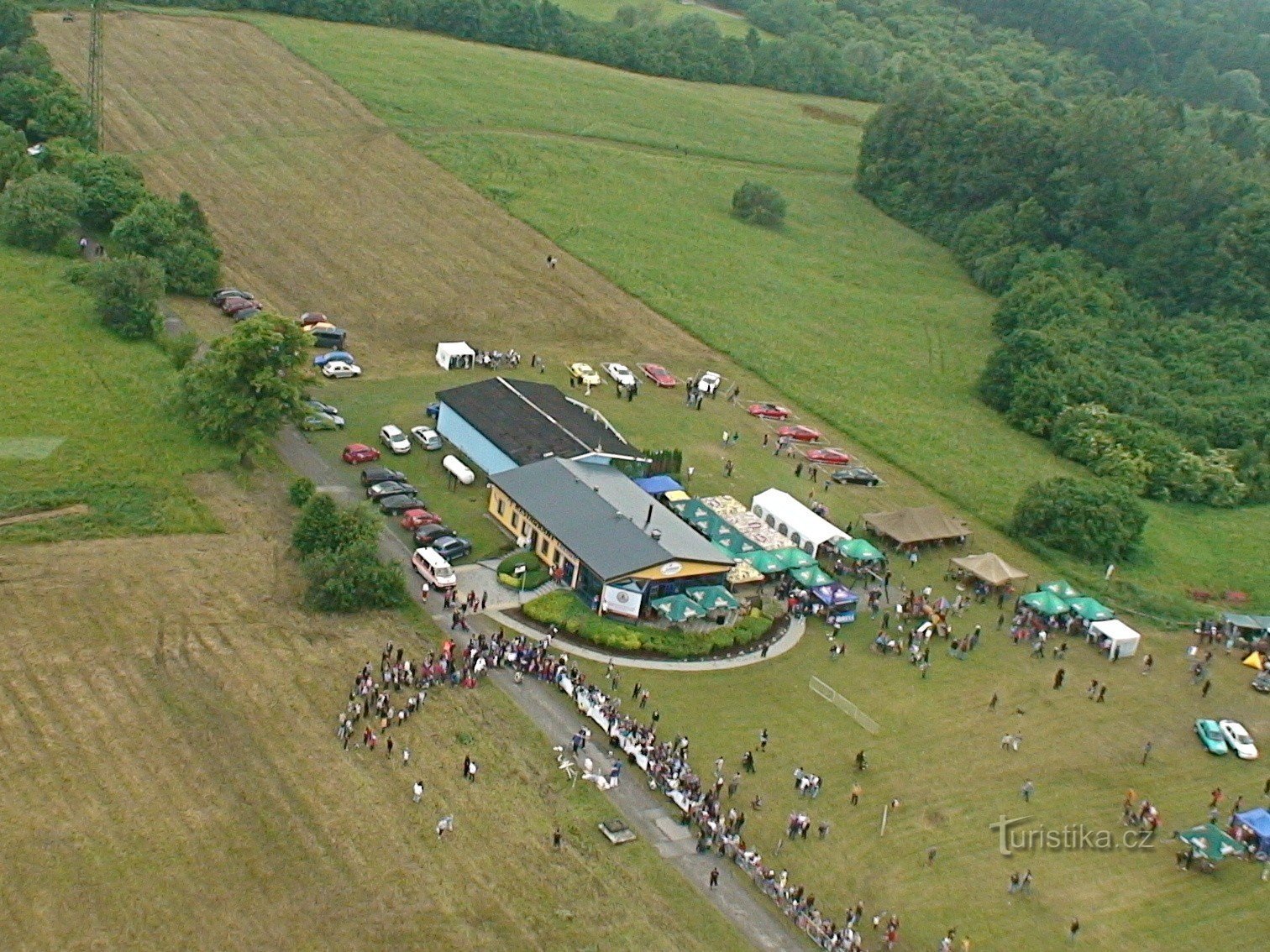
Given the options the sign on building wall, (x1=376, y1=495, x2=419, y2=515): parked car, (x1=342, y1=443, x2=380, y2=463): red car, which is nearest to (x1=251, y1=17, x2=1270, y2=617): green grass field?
the sign on building wall

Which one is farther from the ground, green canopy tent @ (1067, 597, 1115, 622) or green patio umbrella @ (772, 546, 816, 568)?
green patio umbrella @ (772, 546, 816, 568)

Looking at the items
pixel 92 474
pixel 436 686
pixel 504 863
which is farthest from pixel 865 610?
pixel 92 474

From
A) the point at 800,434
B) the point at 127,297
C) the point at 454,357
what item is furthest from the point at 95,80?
the point at 800,434


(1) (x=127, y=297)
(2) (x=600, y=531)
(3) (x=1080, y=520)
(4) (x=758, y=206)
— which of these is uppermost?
(4) (x=758, y=206)

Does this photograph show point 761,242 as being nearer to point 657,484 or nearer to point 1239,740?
point 657,484

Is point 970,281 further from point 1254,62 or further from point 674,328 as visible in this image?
point 1254,62

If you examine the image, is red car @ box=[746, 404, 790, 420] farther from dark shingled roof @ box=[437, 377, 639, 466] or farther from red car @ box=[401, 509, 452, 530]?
red car @ box=[401, 509, 452, 530]
